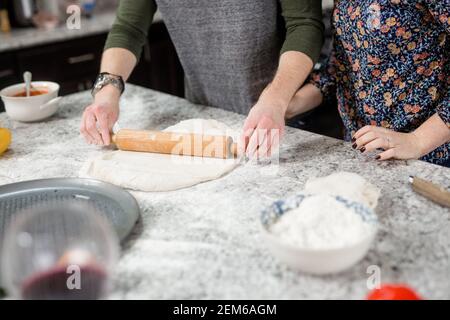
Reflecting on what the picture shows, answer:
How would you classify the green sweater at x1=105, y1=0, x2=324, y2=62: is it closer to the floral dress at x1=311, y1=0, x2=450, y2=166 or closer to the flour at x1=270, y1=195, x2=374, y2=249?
the floral dress at x1=311, y1=0, x2=450, y2=166

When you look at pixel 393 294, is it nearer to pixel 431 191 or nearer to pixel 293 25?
pixel 431 191

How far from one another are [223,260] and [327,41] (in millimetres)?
1384

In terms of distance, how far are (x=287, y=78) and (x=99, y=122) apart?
1.66 feet

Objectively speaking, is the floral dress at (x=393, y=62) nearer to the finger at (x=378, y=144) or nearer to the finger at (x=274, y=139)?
the finger at (x=378, y=144)

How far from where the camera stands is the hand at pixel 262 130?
1223mm

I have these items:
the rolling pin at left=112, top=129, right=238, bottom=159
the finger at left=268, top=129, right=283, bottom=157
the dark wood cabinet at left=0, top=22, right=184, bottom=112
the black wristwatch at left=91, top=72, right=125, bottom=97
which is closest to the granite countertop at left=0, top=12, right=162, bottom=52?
the dark wood cabinet at left=0, top=22, right=184, bottom=112

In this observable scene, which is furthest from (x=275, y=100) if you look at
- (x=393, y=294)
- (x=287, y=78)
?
(x=393, y=294)

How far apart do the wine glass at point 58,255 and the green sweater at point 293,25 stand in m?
0.90

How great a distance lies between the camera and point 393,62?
4.65ft

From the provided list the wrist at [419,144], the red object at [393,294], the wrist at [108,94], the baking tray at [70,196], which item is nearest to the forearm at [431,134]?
the wrist at [419,144]

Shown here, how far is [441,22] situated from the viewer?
4.07ft

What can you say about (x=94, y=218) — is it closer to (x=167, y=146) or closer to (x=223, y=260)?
(x=223, y=260)

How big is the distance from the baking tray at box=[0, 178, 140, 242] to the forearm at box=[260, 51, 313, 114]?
475 mm

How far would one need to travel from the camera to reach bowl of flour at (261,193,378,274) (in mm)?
807
